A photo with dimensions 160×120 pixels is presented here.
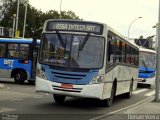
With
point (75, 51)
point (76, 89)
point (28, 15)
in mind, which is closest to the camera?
point (76, 89)

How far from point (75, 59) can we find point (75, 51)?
0.27 meters

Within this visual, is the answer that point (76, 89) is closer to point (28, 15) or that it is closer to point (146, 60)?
point (146, 60)

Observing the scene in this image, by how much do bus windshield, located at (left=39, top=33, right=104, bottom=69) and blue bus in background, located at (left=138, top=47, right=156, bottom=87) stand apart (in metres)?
18.6

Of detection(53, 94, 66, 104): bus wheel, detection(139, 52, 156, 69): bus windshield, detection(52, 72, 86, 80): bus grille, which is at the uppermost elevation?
detection(139, 52, 156, 69): bus windshield

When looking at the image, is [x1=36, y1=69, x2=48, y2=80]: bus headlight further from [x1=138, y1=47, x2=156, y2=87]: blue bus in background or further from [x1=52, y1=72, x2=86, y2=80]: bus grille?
[x1=138, y1=47, x2=156, y2=87]: blue bus in background

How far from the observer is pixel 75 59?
14.7 m

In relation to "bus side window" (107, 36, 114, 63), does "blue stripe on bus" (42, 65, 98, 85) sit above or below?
below

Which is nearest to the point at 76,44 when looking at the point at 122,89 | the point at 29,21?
the point at 122,89

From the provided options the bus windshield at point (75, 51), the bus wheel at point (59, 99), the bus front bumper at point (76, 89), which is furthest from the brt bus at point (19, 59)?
the bus front bumper at point (76, 89)

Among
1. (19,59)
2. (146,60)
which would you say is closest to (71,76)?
(19,59)

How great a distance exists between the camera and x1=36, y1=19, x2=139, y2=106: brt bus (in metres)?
14.6

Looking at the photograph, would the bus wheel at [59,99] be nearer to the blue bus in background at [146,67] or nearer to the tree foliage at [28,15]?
the blue bus in background at [146,67]

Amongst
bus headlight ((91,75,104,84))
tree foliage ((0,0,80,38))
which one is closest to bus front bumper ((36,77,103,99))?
bus headlight ((91,75,104,84))

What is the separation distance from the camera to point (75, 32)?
49.3 ft
